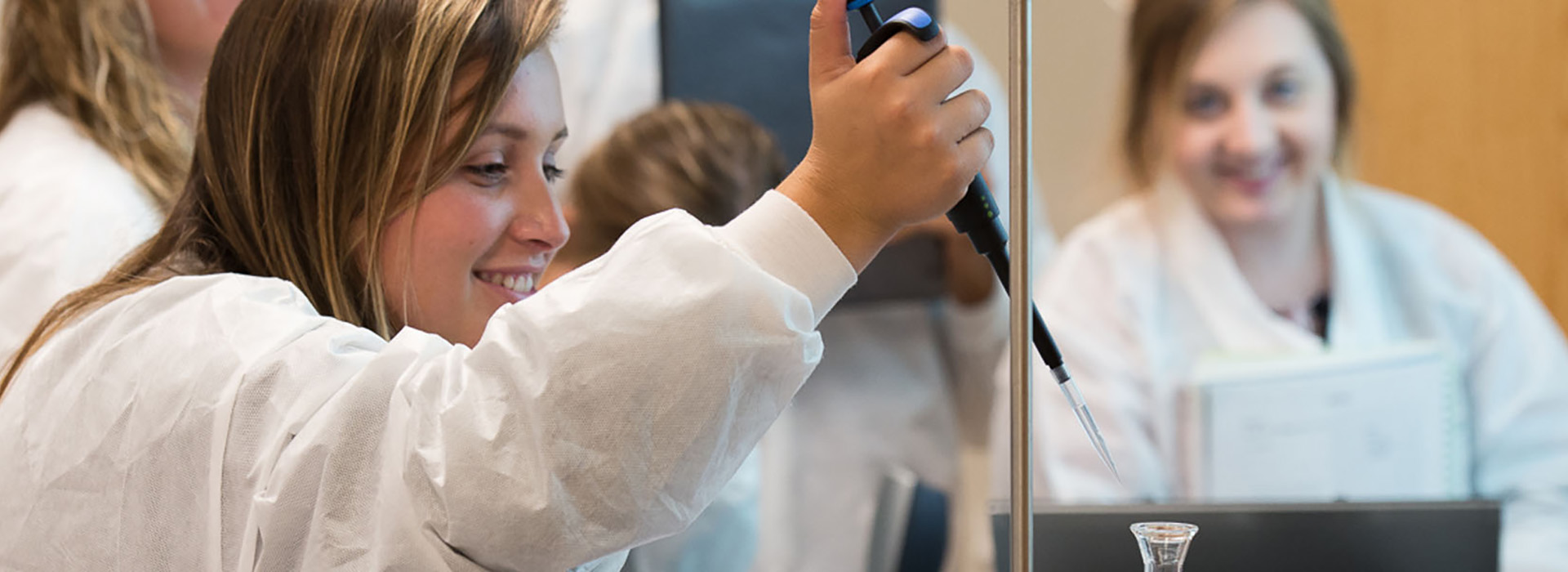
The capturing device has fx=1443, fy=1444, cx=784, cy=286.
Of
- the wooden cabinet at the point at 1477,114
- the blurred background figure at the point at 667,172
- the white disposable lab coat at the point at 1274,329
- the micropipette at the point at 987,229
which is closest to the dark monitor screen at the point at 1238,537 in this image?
the micropipette at the point at 987,229

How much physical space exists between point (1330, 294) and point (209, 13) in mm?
1421

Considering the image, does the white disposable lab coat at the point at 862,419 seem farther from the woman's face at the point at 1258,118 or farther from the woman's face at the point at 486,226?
the woman's face at the point at 486,226

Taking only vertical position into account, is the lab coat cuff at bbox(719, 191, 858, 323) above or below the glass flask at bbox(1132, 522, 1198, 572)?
above

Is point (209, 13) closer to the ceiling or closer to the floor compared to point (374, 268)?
closer to the ceiling

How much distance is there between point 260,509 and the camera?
0.58 meters

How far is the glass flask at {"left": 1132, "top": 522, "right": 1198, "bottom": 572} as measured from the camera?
0.55 meters

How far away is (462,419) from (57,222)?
73 centimetres

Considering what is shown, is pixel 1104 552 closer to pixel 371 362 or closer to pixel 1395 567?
pixel 1395 567

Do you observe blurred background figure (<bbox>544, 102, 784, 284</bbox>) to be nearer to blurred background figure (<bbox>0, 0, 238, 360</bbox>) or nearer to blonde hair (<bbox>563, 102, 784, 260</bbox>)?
blonde hair (<bbox>563, 102, 784, 260</bbox>)

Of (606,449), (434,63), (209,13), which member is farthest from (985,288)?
(606,449)

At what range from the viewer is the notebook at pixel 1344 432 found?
1.78 meters

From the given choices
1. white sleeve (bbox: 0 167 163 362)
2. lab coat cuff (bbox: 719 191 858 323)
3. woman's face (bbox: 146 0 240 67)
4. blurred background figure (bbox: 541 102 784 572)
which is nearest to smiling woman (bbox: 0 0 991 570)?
lab coat cuff (bbox: 719 191 858 323)

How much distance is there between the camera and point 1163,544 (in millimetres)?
551

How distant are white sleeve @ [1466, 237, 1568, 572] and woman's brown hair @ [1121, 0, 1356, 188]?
1.03 ft
